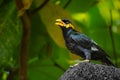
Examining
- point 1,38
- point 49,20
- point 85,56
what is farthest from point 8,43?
point 85,56

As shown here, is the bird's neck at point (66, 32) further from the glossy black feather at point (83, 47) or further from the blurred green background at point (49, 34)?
the blurred green background at point (49, 34)

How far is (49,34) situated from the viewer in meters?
1.31

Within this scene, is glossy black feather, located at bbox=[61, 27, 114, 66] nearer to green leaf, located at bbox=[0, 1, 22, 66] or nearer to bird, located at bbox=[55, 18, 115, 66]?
bird, located at bbox=[55, 18, 115, 66]

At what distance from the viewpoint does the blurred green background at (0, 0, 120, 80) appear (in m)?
1.30

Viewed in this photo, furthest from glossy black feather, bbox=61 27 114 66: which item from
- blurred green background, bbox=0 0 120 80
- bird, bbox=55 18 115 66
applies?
blurred green background, bbox=0 0 120 80

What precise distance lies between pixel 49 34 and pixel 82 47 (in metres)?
0.57

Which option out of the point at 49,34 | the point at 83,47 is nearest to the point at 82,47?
the point at 83,47

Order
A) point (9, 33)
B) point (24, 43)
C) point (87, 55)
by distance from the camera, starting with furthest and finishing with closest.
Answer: point (9, 33), point (24, 43), point (87, 55)

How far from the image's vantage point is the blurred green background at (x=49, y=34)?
4.28 ft

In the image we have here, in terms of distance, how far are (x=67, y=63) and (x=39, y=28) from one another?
17 centimetres

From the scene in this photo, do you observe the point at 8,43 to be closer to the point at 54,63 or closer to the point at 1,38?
the point at 1,38

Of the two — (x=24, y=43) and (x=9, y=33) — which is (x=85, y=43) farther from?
(x=9, y=33)

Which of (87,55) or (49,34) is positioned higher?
(87,55)

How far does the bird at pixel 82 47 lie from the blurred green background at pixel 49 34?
46 centimetres
